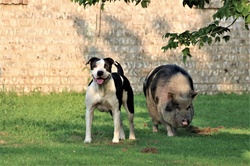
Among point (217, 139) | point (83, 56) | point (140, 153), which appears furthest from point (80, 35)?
point (140, 153)

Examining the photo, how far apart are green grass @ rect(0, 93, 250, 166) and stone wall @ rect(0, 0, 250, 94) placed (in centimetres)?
100

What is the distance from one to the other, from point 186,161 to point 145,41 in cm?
1157

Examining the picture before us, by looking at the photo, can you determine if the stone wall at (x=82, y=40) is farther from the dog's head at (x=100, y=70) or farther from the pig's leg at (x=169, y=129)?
the dog's head at (x=100, y=70)

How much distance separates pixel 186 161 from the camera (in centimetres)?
1220

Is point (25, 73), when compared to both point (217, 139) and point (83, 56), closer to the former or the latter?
point (83, 56)

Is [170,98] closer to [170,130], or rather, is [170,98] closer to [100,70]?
[170,130]

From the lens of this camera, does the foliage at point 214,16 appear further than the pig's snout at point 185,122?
No

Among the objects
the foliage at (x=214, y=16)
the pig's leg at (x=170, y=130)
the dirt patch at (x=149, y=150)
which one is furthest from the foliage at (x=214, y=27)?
the pig's leg at (x=170, y=130)

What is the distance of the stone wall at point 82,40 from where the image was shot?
22.9 m

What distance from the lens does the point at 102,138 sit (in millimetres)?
14820

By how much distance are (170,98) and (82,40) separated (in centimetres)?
784

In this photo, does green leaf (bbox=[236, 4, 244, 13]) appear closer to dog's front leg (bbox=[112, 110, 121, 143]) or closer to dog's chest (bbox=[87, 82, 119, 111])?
dog's chest (bbox=[87, 82, 119, 111])

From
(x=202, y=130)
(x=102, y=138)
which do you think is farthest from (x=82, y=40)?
(x=102, y=138)

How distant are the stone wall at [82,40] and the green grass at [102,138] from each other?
3.29ft
